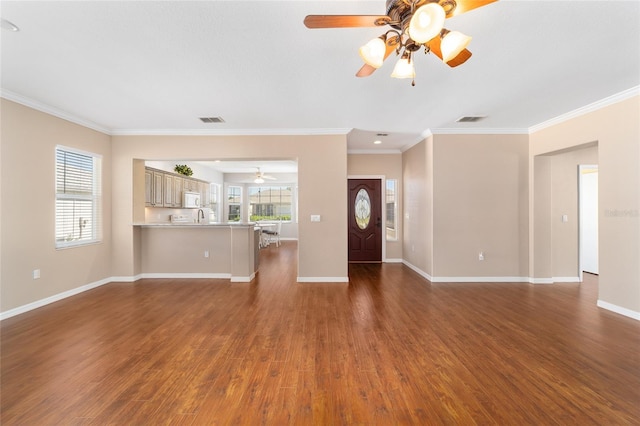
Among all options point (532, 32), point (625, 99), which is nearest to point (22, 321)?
point (532, 32)

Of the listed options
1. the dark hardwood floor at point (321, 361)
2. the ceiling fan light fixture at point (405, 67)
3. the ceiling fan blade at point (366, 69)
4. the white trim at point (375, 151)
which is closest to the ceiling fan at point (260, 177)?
the white trim at point (375, 151)

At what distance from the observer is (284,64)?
279cm

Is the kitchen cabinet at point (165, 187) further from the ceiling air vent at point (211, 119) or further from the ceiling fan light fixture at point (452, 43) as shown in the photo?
the ceiling fan light fixture at point (452, 43)

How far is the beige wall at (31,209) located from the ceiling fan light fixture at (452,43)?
4892mm

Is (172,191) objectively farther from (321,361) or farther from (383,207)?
(321,361)

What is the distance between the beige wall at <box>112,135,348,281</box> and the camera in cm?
504

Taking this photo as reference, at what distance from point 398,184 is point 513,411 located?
218 inches

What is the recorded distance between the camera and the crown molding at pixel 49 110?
3.46m

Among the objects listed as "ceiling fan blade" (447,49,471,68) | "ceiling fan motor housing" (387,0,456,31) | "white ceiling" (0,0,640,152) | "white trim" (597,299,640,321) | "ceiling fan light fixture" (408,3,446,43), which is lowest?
"white trim" (597,299,640,321)

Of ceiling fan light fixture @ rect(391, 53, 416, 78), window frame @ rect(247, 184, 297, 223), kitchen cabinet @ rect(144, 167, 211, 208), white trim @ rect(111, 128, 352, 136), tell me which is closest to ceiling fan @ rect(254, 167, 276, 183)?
window frame @ rect(247, 184, 297, 223)

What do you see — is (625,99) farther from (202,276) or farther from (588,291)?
(202,276)

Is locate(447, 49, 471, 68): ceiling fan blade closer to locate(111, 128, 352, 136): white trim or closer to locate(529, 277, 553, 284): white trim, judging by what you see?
locate(111, 128, 352, 136): white trim

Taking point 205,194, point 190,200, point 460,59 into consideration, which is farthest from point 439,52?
point 205,194

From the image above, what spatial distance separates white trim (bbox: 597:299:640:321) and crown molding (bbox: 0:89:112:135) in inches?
314
